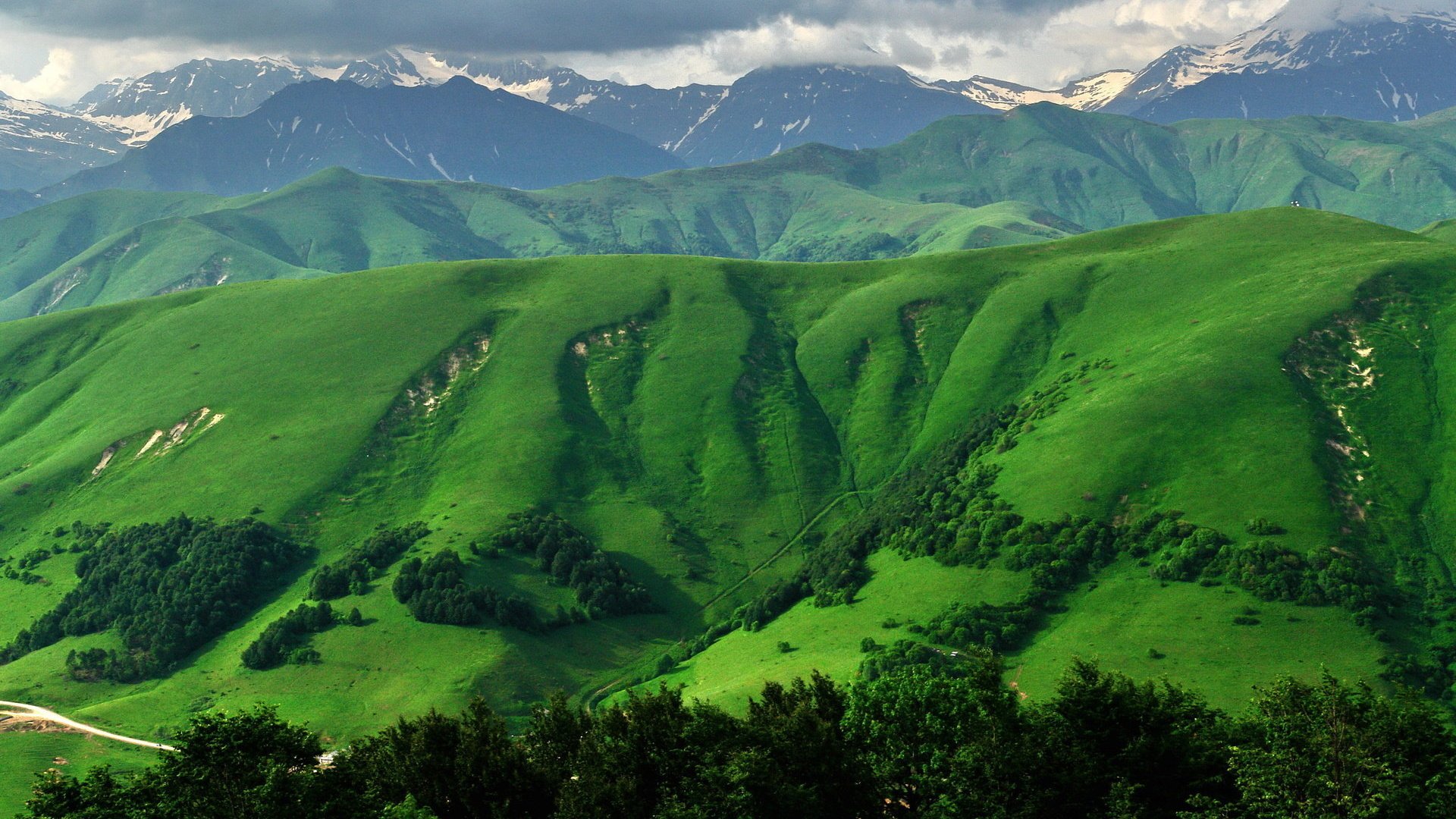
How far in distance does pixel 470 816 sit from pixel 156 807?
76.7ft

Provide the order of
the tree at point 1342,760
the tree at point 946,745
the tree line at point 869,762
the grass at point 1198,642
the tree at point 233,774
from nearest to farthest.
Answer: the tree at point 233,774
the tree at point 1342,760
the tree line at point 869,762
the tree at point 946,745
the grass at point 1198,642

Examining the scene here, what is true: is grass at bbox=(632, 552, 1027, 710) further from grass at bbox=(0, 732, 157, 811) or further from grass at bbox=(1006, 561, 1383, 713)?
grass at bbox=(0, 732, 157, 811)

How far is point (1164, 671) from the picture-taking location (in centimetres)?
13862

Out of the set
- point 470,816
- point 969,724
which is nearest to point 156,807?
point 470,816

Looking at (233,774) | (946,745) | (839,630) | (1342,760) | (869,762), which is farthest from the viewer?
(839,630)

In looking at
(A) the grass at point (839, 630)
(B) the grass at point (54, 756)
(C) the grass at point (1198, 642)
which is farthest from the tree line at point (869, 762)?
(B) the grass at point (54, 756)

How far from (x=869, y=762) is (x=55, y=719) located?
148 m

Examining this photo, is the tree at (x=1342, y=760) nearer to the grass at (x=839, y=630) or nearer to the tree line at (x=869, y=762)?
the tree line at (x=869, y=762)

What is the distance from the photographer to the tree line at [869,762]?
68.8 metres

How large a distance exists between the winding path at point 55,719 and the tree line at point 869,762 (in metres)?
91.2

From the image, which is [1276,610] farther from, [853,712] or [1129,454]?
[853,712]

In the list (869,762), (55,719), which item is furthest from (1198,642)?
(55,719)

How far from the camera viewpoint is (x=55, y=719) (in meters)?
162

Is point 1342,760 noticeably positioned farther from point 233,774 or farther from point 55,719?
point 55,719
